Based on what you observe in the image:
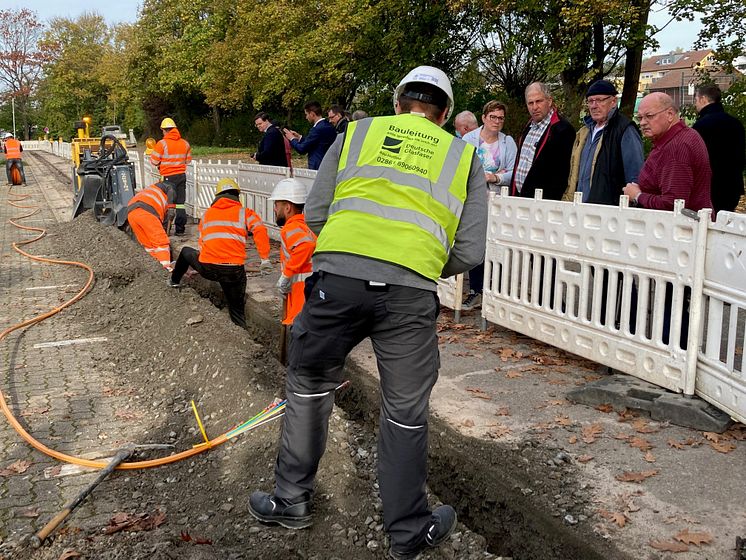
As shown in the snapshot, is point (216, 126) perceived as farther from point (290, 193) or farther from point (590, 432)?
point (590, 432)

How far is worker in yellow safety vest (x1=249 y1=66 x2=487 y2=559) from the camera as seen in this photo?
3.23 metres

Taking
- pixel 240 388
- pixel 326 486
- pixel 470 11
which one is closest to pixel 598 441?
pixel 326 486

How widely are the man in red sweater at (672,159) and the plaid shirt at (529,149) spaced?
1.49 meters

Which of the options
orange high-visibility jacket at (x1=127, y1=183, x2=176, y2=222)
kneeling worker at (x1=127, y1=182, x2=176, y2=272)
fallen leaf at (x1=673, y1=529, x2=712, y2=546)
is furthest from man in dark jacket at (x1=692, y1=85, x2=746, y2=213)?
orange high-visibility jacket at (x1=127, y1=183, x2=176, y2=222)

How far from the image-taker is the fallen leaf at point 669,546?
11.4 feet

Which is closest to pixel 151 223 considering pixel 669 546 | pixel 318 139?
pixel 318 139

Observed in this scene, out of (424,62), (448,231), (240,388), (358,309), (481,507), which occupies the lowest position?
(481,507)

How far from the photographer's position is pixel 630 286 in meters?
5.51

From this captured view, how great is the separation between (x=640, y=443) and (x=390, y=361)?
213 cm

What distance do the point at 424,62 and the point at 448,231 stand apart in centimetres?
2137

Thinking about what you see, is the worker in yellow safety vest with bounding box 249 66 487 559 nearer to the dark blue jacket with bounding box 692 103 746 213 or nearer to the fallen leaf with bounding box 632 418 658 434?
the fallen leaf with bounding box 632 418 658 434

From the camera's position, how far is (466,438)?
15.7 feet

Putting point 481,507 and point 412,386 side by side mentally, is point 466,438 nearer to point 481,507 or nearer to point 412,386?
point 481,507

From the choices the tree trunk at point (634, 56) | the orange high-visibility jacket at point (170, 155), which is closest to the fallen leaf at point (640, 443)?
the orange high-visibility jacket at point (170, 155)
